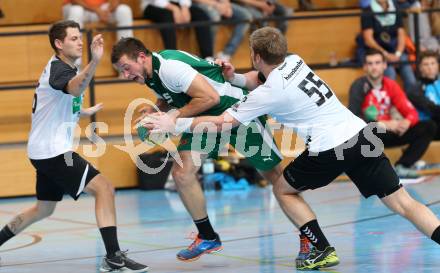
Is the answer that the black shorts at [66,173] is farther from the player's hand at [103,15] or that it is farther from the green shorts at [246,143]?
the player's hand at [103,15]

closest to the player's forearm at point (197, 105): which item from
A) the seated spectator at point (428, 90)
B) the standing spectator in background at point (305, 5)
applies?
the seated spectator at point (428, 90)

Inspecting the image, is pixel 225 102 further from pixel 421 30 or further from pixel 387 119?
pixel 421 30

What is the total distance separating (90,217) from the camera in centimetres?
988

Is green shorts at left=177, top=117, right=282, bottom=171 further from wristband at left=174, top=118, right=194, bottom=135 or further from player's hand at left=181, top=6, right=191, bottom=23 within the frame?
player's hand at left=181, top=6, right=191, bottom=23

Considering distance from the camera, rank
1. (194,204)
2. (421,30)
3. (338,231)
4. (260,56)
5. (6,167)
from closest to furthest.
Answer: (260,56)
(194,204)
(338,231)
(6,167)
(421,30)

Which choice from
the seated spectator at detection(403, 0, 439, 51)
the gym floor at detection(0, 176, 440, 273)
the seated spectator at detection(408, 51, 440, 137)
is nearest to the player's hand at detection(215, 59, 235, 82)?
the gym floor at detection(0, 176, 440, 273)

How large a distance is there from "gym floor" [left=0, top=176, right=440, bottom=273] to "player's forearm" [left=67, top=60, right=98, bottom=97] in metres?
1.33

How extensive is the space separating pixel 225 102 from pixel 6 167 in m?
4.97

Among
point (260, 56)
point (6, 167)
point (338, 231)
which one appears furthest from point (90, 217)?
point (260, 56)

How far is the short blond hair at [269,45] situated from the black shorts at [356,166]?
2.21 feet

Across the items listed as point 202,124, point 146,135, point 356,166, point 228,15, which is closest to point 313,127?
point 356,166

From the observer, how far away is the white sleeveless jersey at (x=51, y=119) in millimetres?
6902

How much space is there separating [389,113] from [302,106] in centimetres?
569

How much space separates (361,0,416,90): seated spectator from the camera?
43.2 feet
